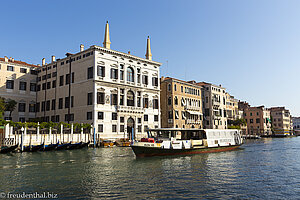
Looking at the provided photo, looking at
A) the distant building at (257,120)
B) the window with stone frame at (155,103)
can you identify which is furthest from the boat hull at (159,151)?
the distant building at (257,120)

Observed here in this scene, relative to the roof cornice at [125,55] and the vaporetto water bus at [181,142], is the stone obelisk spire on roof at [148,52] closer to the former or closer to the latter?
the roof cornice at [125,55]

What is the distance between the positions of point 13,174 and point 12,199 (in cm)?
541

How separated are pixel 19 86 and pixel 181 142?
35.3 metres

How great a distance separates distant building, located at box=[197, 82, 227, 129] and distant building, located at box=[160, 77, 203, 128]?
4623 mm

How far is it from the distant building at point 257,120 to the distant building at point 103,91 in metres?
56.9

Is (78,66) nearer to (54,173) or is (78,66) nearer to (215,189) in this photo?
(54,173)

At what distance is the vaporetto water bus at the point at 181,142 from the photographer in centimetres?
2423

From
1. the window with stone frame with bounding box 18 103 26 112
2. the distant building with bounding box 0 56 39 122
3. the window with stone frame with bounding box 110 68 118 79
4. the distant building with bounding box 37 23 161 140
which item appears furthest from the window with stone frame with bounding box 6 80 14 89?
the window with stone frame with bounding box 110 68 118 79

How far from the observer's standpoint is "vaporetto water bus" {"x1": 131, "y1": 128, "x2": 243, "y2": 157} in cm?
2423

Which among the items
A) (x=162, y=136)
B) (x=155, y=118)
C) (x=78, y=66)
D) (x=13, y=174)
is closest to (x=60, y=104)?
(x=78, y=66)

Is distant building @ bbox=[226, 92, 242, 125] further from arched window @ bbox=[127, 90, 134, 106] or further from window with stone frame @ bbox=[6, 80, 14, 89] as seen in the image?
window with stone frame @ bbox=[6, 80, 14, 89]

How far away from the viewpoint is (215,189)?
12352 millimetres

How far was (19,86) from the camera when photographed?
49.1m

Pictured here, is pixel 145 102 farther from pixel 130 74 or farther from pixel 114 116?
pixel 114 116
